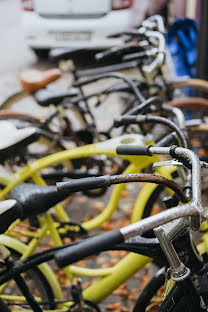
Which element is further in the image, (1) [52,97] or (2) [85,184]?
(1) [52,97]

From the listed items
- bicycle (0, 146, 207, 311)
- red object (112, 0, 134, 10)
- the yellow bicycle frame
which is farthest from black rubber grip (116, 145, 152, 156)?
red object (112, 0, 134, 10)

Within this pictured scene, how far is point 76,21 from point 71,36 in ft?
0.83

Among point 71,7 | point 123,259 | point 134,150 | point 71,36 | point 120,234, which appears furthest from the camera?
point 71,36

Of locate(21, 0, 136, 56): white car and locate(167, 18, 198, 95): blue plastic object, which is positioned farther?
locate(21, 0, 136, 56): white car

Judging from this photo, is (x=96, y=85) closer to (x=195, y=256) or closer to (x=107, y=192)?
Answer: (x=107, y=192)

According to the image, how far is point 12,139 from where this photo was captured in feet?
8.21

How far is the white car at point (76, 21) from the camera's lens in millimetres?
6496

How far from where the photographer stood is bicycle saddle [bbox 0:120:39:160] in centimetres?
248

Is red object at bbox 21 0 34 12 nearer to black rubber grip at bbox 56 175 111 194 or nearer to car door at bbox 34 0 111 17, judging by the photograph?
car door at bbox 34 0 111 17

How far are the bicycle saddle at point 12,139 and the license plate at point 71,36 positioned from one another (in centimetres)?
446

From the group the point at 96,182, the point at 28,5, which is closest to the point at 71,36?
the point at 28,5

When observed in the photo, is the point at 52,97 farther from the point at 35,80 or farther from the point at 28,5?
the point at 28,5

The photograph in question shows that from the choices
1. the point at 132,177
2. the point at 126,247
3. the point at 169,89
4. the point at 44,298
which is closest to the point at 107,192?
the point at 169,89

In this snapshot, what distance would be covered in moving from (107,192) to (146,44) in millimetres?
1556
